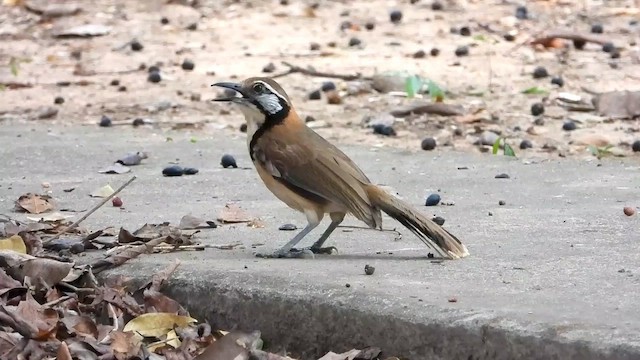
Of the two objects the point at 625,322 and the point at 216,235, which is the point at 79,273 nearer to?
the point at 216,235

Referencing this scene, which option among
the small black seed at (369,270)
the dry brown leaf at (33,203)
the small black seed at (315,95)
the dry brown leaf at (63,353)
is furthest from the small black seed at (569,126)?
the dry brown leaf at (63,353)

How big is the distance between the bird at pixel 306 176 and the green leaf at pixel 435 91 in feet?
16.5

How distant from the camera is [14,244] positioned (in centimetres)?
508

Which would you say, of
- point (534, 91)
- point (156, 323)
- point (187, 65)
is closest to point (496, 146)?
point (534, 91)

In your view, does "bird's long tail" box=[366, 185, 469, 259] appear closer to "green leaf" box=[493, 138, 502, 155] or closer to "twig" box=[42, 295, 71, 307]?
"twig" box=[42, 295, 71, 307]

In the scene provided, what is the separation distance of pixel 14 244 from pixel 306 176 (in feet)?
3.75

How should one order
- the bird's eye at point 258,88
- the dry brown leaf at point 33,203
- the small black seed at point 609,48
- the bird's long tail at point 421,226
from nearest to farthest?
the bird's long tail at point 421,226
the bird's eye at point 258,88
the dry brown leaf at point 33,203
the small black seed at point 609,48

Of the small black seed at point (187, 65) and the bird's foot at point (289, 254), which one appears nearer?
the bird's foot at point (289, 254)

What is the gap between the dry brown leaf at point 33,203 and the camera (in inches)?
244

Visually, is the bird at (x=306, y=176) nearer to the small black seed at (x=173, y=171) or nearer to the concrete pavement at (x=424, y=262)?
the concrete pavement at (x=424, y=262)

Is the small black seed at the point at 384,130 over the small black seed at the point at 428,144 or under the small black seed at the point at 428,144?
under

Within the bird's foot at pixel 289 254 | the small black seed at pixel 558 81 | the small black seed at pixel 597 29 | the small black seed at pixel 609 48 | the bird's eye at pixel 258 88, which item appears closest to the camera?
the bird's foot at pixel 289 254

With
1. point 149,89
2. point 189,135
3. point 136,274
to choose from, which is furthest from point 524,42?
point 136,274

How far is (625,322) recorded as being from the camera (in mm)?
3895
